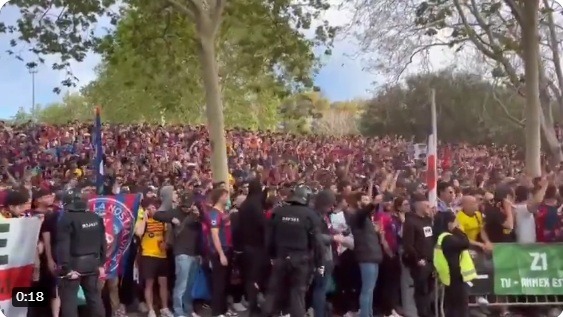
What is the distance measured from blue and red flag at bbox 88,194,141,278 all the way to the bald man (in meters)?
4.16

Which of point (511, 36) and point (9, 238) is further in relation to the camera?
point (511, 36)

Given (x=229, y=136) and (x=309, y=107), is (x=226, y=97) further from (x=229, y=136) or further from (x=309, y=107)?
(x=309, y=107)

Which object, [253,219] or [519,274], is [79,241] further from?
[519,274]

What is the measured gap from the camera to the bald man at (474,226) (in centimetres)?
988

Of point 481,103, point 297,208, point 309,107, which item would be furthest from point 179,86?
point 297,208

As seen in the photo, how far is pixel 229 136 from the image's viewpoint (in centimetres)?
2238

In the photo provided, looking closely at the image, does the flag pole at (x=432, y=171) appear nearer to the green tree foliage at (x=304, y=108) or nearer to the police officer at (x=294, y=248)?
the police officer at (x=294, y=248)

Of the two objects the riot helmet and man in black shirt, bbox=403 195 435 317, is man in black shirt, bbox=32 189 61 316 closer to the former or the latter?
the riot helmet

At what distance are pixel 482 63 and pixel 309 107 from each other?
4.68 metres

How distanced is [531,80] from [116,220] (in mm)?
9539

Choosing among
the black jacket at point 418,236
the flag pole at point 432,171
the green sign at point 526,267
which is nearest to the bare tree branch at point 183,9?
the flag pole at point 432,171

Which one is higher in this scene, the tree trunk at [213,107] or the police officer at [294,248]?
the tree trunk at [213,107]
